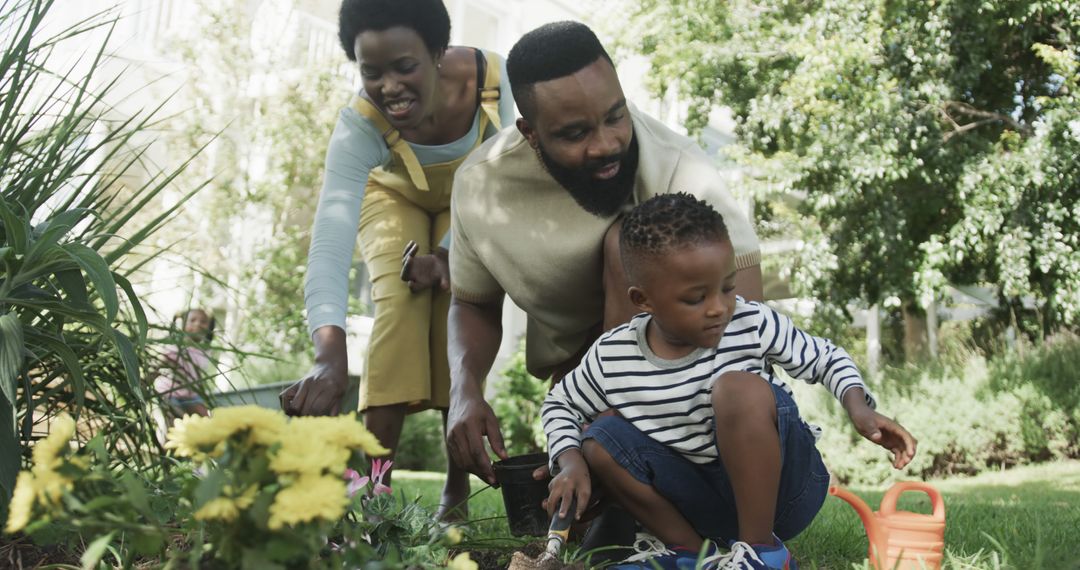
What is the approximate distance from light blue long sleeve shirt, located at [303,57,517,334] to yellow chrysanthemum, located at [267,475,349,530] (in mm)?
1921

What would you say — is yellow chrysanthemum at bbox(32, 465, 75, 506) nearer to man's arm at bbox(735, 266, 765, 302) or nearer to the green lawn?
the green lawn

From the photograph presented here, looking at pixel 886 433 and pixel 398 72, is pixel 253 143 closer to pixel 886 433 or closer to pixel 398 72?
pixel 398 72

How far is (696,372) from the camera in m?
2.18

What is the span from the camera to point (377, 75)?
10.4ft

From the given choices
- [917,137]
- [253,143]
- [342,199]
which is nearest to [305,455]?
[342,199]

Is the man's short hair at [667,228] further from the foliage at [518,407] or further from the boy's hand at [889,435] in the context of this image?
the foliage at [518,407]

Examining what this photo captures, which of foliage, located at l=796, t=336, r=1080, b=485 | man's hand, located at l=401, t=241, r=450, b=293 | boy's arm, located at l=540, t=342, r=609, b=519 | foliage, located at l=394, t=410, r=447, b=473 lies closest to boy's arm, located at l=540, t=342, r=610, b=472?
boy's arm, located at l=540, t=342, r=609, b=519

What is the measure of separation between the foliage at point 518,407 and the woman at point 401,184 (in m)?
6.77

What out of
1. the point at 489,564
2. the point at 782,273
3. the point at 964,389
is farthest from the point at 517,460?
the point at 964,389

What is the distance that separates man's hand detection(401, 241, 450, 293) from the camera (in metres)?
3.43

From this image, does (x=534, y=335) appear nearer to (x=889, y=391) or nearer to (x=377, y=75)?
(x=377, y=75)

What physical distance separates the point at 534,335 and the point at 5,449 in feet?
5.55

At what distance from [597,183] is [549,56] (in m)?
0.36

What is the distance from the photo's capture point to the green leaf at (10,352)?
162 cm
